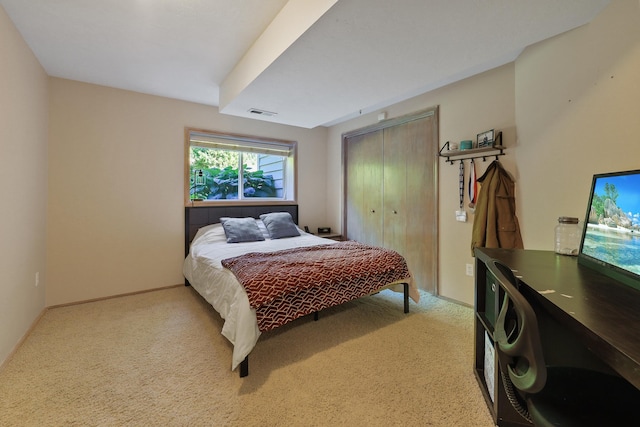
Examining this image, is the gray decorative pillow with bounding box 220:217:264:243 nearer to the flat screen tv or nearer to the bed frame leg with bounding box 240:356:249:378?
the bed frame leg with bounding box 240:356:249:378

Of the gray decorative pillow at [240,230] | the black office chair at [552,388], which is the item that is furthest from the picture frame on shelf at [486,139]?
the gray decorative pillow at [240,230]

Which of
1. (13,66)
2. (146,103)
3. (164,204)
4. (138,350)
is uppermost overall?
(146,103)

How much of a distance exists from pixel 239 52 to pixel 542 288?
106 inches

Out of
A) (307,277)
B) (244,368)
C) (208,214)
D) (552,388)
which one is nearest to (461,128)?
(307,277)

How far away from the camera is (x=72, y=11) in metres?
1.87

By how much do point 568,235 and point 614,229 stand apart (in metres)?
0.52

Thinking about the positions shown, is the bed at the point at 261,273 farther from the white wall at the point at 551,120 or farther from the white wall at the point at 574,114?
the white wall at the point at 574,114


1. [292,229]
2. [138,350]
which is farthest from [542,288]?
[292,229]

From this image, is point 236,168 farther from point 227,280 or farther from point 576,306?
point 576,306

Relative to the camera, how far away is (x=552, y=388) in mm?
882

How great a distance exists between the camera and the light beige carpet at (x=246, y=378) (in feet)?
4.74

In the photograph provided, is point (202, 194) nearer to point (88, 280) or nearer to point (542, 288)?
point (88, 280)

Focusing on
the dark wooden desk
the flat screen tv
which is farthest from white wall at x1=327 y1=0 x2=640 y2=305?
the dark wooden desk

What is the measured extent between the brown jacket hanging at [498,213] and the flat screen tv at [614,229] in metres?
0.92
